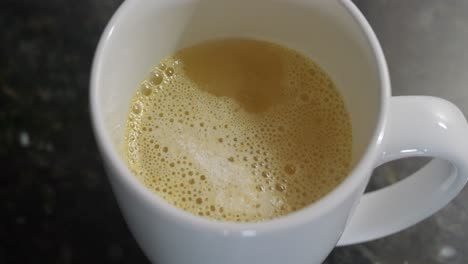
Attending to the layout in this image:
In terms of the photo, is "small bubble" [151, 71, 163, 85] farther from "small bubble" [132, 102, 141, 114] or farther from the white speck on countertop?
the white speck on countertop

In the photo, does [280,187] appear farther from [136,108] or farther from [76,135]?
[76,135]

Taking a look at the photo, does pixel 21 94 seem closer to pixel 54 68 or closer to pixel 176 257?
pixel 54 68

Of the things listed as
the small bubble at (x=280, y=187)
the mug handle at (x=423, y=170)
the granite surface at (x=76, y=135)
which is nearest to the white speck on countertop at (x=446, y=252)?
the granite surface at (x=76, y=135)

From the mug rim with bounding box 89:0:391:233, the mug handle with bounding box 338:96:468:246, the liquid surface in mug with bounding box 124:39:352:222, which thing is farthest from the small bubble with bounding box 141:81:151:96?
the mug handle with bounding box 338:96:468:246

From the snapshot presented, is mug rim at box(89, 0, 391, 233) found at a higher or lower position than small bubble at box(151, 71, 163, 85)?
higher

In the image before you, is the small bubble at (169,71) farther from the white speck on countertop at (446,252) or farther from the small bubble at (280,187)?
the white speck on countertop at (446,252)

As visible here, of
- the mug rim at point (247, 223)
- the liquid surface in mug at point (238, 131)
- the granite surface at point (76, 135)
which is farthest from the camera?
the granite surface at point (76, 135)
